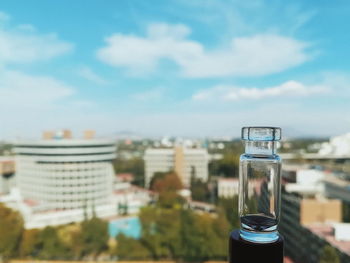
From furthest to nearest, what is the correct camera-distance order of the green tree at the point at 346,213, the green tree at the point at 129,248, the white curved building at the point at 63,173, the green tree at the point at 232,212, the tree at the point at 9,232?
the white curved building at the point at 63,173, the green tree at the point at 346,213, the green tree at the point at 129,248, the tree at the point at 9,232, the green tree at the point at 232,212

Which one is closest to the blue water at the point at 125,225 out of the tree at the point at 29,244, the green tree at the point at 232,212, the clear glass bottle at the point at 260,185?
the tree at the point at 29,244

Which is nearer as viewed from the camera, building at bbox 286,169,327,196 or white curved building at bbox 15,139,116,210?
building at bbox 286,169,327,196

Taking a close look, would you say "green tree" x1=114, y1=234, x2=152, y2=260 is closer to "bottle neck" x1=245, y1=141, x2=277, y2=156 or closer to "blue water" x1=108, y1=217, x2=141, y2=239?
"blue water" x1=108, y1=217, x2=141, y2=239

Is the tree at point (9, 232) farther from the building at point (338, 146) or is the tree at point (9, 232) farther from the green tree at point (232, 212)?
the building at point (338, 146)

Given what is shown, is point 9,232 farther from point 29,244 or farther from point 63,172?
point 63,172

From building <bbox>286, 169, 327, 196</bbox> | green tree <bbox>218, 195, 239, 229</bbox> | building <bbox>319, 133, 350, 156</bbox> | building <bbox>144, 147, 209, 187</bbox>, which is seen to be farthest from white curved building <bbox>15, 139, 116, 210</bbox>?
building <bbox>319, 133, 350, 156</bbox>

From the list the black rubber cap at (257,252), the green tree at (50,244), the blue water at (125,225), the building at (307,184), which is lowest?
the blue water at (125,225)

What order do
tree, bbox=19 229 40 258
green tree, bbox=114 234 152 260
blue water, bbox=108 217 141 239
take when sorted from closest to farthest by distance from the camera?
tree, bbox=19 229 40 258
green tree, bbox=114 234 152 260
blue water, bbox=108 217 141 239

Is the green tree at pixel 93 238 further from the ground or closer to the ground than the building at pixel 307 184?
closer to the ground

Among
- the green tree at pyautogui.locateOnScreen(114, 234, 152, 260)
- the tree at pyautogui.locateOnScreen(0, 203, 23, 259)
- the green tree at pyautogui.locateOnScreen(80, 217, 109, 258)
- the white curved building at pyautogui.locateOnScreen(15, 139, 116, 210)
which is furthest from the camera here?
the white curved building at pyautogui.locateOnScreen(15, 139, 116, 210)
